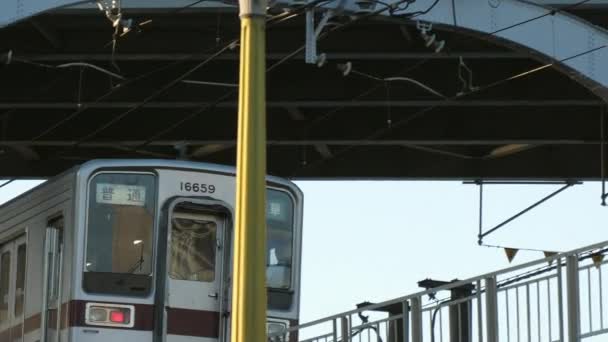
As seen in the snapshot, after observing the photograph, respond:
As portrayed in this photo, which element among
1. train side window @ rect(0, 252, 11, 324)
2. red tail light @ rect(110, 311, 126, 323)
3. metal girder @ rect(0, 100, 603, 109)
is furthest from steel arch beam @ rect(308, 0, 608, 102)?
red tail light @ rect(110, 311, 126, 323)

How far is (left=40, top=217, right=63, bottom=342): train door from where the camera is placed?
18.8m

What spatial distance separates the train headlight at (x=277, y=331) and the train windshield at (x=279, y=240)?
1.33 ft

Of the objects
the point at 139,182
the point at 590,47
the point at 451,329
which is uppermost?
the point at 590,47

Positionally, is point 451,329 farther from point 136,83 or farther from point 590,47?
point 136,83

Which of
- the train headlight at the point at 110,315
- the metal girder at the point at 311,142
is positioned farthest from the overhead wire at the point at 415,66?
the train headlight at the point at 110,315

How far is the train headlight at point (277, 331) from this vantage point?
19.0m

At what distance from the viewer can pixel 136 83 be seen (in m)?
28.0

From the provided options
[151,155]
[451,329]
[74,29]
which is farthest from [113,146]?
[451,329]

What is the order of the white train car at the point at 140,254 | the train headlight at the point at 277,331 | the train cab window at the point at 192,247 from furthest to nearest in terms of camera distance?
1. the train cab window at the point at 192,247
2. the train headlight at the point at 277,331
3. the white train car at the point at 140,254

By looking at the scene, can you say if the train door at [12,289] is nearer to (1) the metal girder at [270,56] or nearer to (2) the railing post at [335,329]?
(2) the railing post at [335,329]

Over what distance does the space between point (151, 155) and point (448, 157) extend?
17.4ft

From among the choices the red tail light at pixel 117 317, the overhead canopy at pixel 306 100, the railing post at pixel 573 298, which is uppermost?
the overhead canopy at pixel 306 100

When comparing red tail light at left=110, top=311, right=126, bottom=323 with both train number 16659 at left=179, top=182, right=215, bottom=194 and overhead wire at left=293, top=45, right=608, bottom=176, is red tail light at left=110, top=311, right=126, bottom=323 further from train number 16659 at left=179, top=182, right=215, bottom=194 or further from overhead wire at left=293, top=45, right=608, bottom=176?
overhead wire at left=293, top=45, right=608, bottom=176

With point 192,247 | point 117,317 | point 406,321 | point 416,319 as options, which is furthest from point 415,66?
point 416,319
